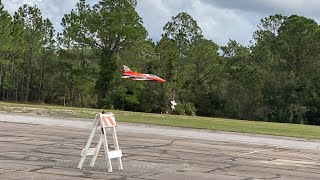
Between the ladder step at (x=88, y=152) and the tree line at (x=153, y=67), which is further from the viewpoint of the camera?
the tree line at (x=153, y=67)

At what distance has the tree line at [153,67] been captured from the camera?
229 feet

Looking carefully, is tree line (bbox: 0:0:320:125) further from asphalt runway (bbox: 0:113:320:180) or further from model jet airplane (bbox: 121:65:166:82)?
asphalt runway (bbox: 0:113:320:180)

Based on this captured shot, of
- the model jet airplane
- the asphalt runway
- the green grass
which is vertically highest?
the model jet airplane

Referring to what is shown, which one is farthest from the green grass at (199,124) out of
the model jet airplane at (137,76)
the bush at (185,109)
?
the bush at (185,109)

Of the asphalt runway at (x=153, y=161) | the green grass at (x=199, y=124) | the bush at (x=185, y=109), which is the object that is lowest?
the asphalt runway at (x=153, y=161)

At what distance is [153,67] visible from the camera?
239 ft

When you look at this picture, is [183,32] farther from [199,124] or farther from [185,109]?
[199,124]

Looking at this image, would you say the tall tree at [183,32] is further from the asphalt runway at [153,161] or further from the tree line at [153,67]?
the asphalt runway at [153,161]

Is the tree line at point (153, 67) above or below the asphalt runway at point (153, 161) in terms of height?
above

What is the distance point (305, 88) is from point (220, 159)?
6117 cm

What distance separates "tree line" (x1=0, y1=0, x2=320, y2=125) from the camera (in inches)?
2753

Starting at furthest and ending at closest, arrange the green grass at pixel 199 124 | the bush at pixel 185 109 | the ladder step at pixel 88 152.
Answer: the bush at pixel 185 109 < the green grass at pixel 199 124 < the ladder step at pixel 88 152

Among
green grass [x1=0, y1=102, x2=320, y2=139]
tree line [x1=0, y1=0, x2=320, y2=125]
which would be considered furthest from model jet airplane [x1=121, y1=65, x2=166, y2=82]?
green grass [x1=0, y1=102, x2=320, y2=139]

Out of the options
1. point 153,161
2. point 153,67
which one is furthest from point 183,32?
point 153,161
